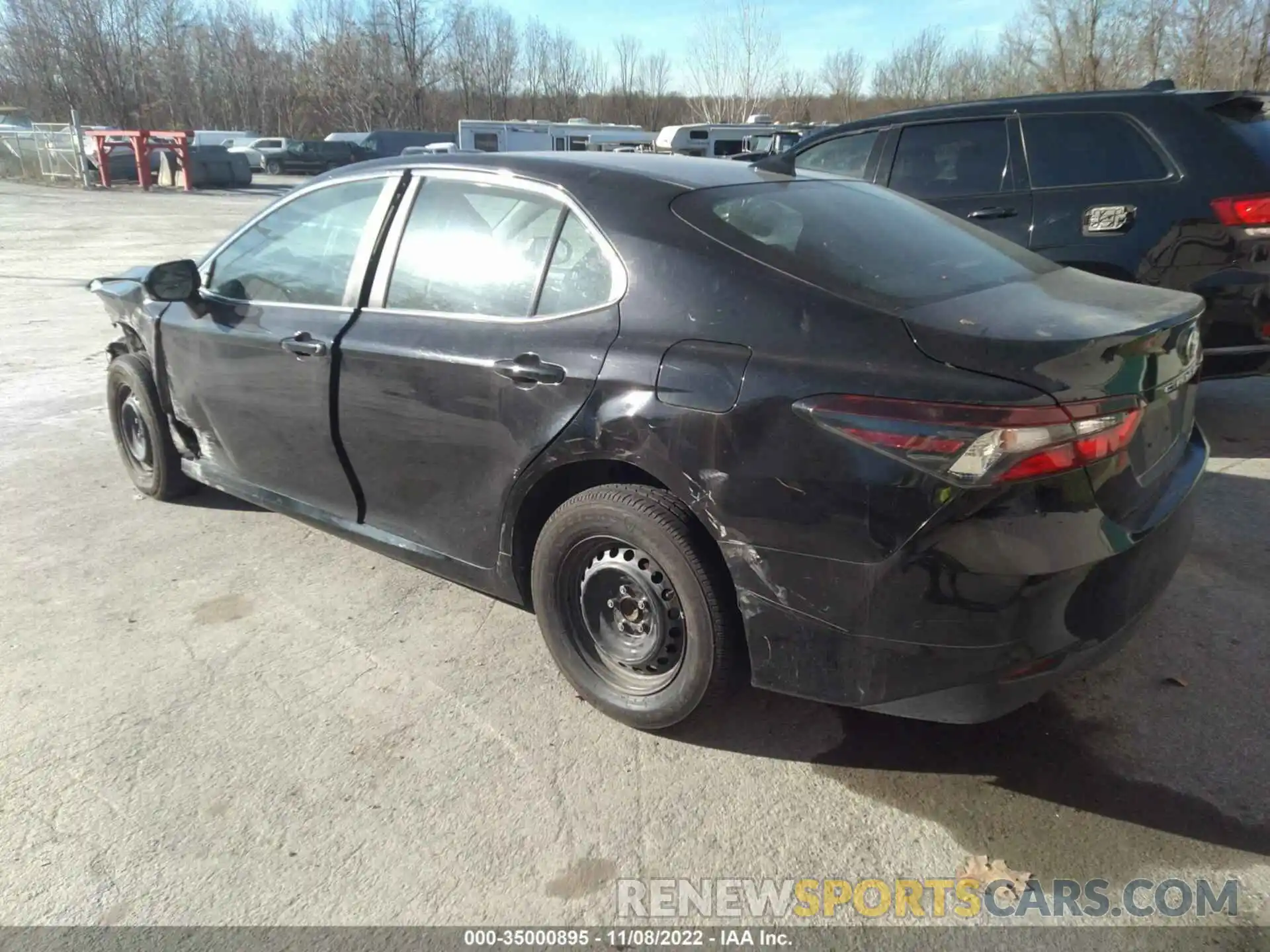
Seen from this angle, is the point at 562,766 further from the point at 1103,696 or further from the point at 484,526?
the point at 1103,696

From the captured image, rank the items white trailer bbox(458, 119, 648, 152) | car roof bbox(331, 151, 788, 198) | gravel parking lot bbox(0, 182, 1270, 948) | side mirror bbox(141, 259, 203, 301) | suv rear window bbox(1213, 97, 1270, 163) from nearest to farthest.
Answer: gravel parking lot bbox(0, 182, 1270, 948)
car roof bbox(331, 151, 788, 198)
side mirror bbox(141, 259, 203, 301)
suv rear window bbox(1213, 97, 1270, 163)
white trailer bbox(458, 119, 648, 152)

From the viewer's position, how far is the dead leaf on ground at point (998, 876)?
2.23m

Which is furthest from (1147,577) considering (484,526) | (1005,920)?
(484,526)

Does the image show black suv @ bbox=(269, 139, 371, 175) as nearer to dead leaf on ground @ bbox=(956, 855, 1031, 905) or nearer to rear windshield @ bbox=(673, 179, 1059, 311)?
rear windshield @ bbox=(673, 179, 1059, 311)

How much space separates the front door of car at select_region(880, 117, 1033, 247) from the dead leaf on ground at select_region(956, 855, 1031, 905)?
3.99 metres

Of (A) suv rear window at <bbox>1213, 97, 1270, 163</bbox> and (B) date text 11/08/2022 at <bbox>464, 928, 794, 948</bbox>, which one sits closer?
(B) date text 11/08/2022 at <bbox>464, 928, 794, 948</bbox>

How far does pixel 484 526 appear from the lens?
3117 millimetres

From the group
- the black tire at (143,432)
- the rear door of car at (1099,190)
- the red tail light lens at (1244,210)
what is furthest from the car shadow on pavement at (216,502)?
the red tail light lens at (1244,210)

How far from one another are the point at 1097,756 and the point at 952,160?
4368 mm

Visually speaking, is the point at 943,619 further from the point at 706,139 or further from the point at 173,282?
the point at 706,139

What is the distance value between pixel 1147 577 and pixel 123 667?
3367mm

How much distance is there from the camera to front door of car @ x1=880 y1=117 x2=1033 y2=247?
216 inches

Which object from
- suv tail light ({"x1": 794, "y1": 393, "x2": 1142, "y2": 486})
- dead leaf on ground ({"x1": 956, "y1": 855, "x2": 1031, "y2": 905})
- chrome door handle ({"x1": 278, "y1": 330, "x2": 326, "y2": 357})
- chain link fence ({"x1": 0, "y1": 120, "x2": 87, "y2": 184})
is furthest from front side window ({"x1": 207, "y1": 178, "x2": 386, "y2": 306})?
chain link fence ({"x1": 0, "y1": 120, "x2": 87, "y2": 184})

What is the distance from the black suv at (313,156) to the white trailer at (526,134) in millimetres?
10528
